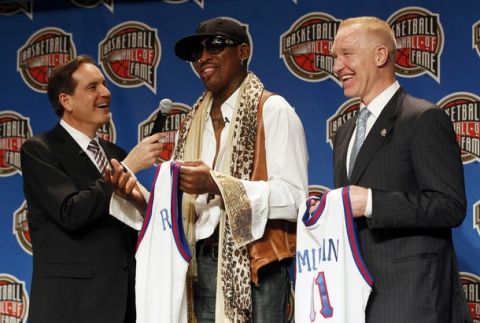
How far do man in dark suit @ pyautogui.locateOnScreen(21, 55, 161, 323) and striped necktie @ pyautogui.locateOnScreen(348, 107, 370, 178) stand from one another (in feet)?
2.87

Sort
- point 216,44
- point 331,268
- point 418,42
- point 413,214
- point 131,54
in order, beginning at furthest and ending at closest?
point 131,54, point 418,42, point 216,44, point 331,268, point 413,214

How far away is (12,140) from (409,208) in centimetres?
258

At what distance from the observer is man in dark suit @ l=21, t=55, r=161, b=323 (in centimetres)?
346

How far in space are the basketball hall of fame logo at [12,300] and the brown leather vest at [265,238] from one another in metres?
1.86

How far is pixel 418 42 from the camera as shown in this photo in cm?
388

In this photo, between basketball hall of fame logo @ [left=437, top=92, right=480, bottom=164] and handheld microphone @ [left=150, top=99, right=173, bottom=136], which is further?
basketball hall of fame logo @ [left=437, top=92, right=480, bottom=164]

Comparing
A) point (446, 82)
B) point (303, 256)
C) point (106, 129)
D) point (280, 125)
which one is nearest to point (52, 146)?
Result: point (106, 129)

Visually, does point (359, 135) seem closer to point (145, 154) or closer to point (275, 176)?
point (275, 176)

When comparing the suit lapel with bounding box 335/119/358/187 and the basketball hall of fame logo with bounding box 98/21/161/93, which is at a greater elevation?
the basketball hall of fame logo with bounding box 98/21/161/93

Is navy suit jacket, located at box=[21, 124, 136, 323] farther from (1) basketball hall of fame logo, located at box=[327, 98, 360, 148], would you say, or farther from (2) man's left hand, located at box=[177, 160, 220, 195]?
(1) basketball hall of fame logo, located at box=[327, 98, 360, 148]

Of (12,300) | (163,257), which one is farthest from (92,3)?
(163,257)

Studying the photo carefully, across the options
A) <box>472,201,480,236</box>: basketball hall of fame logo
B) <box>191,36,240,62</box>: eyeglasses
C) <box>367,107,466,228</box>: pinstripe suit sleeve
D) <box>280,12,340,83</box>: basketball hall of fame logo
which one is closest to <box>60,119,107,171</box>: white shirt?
<box>191,36,240,62</box>: eyeglasses

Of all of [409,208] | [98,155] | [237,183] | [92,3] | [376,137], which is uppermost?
[92,3]

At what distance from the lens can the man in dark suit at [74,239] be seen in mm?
3457
